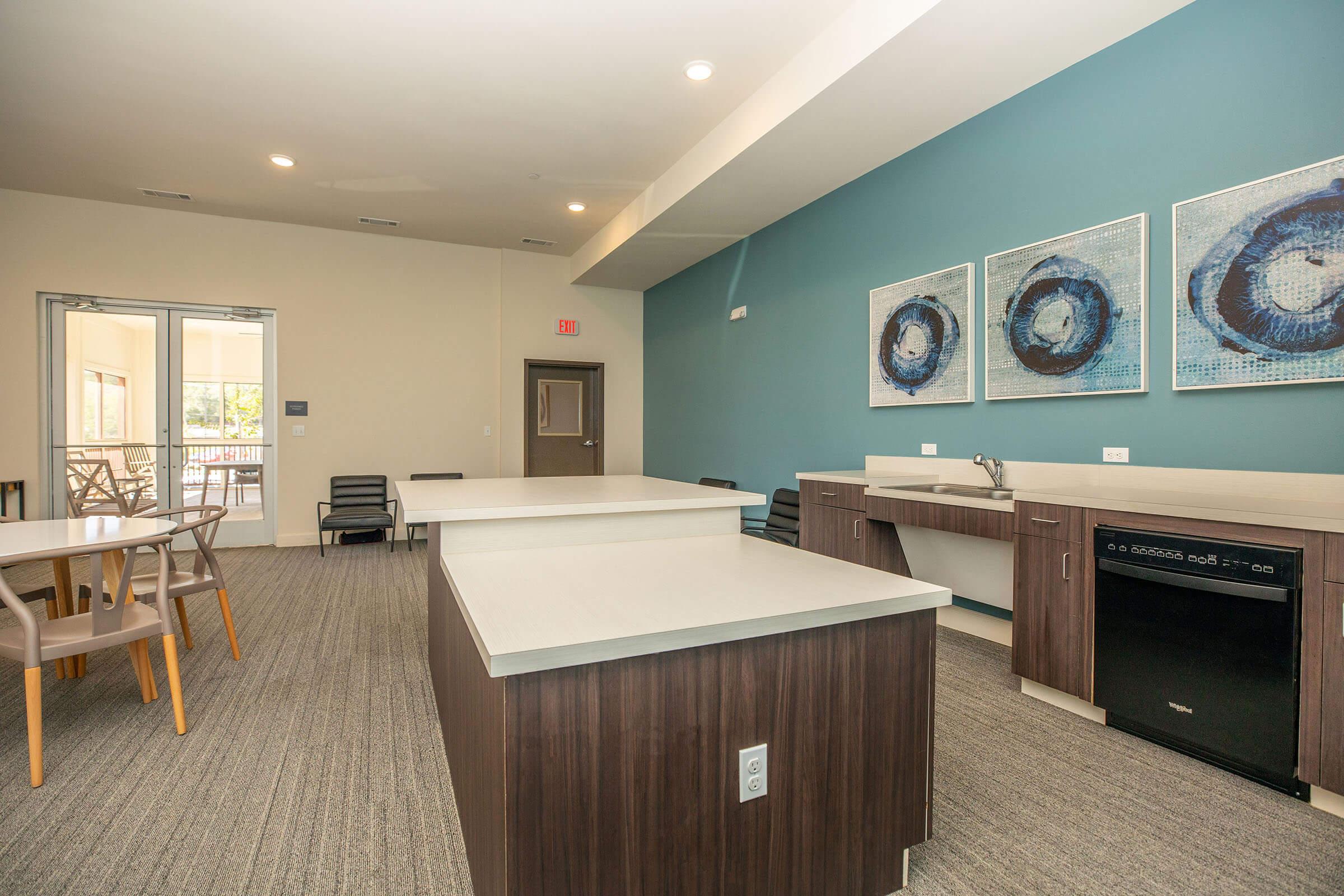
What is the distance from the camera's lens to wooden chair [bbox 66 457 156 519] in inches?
224

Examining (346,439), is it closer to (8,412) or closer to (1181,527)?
(8,412)

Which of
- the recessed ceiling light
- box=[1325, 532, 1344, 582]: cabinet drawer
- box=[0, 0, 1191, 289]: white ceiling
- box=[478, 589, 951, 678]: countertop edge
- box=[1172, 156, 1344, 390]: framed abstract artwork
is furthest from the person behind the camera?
the recessed ceiling light

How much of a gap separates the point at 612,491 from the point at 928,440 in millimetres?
2247

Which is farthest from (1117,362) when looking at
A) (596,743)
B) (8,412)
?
(8,412)

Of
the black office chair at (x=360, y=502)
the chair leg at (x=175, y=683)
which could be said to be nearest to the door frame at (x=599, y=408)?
the black office chair at (x=360, y=502)

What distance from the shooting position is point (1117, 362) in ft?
9.38

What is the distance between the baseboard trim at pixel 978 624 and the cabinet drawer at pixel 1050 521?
0.83 meters

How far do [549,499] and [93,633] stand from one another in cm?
176

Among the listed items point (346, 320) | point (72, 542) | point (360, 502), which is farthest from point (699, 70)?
point (360, 502)

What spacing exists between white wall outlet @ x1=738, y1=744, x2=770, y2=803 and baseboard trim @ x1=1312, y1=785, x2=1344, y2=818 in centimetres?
189

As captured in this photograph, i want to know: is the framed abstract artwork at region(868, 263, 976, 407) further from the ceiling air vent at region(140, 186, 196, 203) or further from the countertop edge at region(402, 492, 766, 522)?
the ceiling air vent at region(140, 186, 196, 203)

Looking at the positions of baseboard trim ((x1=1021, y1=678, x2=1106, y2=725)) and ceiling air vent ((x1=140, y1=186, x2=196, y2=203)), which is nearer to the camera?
baseboard trim ((x1=1021, y1=678, x2=1106, y2=725))

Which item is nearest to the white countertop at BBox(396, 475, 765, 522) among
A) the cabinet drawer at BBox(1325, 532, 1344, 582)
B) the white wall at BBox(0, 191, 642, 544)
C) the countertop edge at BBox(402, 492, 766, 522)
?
the countertop edge at BBox(402, 492, 766, 522)

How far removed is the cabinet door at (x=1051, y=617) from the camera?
8.22 feet
